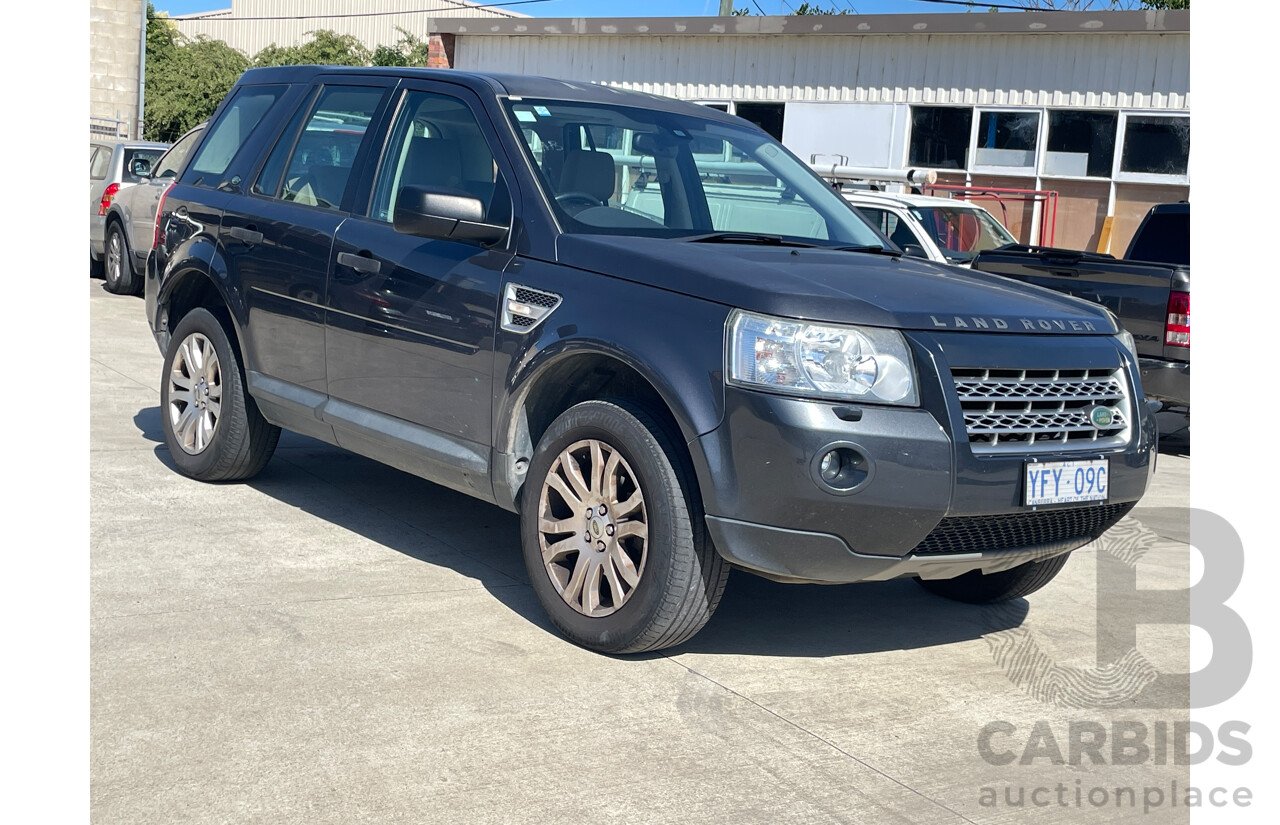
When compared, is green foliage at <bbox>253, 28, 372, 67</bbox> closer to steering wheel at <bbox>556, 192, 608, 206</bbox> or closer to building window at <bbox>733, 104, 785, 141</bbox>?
building window at <bbox>733, 104, 785, 141</bbox>

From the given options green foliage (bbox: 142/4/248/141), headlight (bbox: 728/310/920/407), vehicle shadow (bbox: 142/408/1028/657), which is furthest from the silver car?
green foliage (bbox: 142/4/248/141)

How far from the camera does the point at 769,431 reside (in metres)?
3.91

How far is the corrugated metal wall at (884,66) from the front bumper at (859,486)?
584 inches

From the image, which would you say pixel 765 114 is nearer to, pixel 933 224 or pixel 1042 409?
pixel 933 224

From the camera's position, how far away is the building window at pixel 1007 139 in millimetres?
18391

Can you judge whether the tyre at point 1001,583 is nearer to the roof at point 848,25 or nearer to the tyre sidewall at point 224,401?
the tyre sidewall at point 224,401

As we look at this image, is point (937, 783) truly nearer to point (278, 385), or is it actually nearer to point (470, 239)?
point (470, 239)

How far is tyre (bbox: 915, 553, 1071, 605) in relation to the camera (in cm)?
510

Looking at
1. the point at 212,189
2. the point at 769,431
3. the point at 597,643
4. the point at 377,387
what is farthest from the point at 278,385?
the point at 769,431

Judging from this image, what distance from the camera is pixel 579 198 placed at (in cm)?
491

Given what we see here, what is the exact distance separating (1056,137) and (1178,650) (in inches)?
575

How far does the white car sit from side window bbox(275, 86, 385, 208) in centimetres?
559

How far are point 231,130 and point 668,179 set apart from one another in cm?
255

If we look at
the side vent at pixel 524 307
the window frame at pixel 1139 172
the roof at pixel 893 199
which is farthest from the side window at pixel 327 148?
the window frame at pixel 1139 172
